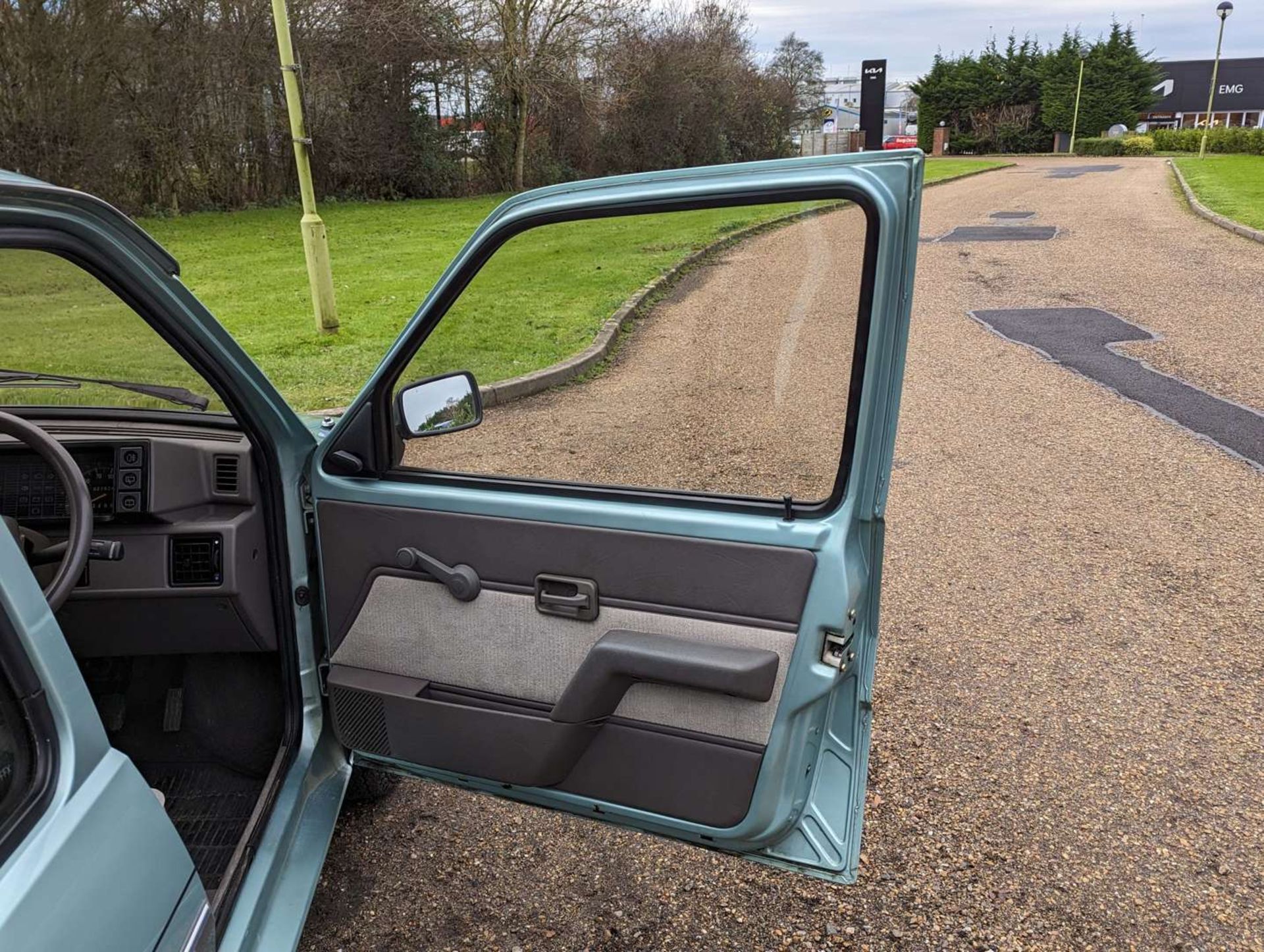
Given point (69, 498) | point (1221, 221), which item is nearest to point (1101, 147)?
point (1221, 221)

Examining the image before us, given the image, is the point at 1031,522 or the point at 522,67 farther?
the point at 522,67

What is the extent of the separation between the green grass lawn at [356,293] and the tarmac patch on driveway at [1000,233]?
812cm

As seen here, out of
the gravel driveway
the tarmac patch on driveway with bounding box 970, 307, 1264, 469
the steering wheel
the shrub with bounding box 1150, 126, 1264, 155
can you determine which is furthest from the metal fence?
the shrub with bounding box 1150, 126, 1264, 155

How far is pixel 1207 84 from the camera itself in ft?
215

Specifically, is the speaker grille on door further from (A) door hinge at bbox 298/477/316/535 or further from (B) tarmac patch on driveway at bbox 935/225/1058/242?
(B) tarmac patch on driveway at bbox 935/225/1058/242

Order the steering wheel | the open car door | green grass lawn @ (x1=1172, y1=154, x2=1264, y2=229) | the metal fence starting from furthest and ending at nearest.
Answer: the metal fence, green grass lawn @ (x1=1172, y1=154, x2=1264, y2=229), the open car door, the steering wheel

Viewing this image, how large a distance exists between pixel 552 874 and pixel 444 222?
15.2m

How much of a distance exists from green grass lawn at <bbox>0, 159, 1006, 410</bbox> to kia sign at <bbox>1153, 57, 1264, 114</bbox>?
6523 cm

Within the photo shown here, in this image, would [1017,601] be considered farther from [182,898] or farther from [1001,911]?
[182,898]

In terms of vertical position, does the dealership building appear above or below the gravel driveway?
above

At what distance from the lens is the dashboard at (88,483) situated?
7.89 ft

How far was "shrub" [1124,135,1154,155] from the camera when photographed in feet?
133

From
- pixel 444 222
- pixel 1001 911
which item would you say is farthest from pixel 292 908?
pixel 444 222

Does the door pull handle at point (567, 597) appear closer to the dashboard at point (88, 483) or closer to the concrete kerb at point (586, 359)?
the dashboard at point (88, 483)
